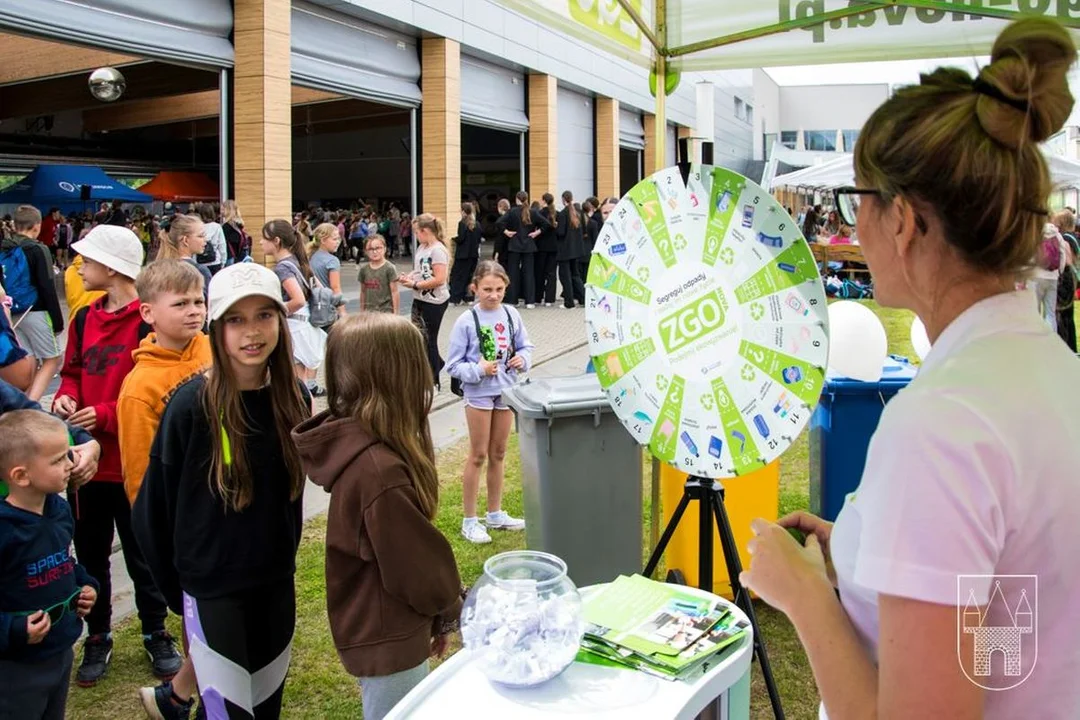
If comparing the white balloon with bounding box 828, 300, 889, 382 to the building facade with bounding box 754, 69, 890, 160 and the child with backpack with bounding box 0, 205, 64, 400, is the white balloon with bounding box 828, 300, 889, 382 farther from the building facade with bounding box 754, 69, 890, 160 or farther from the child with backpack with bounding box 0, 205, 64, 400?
the building facade with bounding box 754, 69, 890, 160

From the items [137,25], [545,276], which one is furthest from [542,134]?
[137,25]

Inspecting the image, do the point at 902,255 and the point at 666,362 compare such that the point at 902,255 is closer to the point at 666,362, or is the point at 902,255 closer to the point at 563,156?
the point at 666,362

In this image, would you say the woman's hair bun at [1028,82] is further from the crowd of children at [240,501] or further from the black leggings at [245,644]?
the black leggings at [245,644]

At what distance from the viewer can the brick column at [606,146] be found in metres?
26.3

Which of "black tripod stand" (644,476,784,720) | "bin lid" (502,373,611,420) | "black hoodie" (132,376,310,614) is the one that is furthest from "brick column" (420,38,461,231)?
"black hoodie" (132,376,310,614)

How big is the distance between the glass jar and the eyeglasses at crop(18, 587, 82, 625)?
62.4 inches

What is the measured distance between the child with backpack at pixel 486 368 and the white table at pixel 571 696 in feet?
11.5

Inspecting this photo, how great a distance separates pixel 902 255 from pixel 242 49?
46.0 feet

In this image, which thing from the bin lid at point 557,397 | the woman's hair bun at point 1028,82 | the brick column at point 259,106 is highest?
the brick column at point 259,106

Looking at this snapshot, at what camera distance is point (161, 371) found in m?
3.26

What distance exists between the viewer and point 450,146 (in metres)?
18.5

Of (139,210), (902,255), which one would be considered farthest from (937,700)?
(139,210)

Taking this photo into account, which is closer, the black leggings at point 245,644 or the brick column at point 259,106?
the black leggings at point 245,644

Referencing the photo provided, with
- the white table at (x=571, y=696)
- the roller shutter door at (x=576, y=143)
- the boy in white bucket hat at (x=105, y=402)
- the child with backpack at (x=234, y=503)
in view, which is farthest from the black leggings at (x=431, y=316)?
the roller shutter door at (x=576, y=143)
